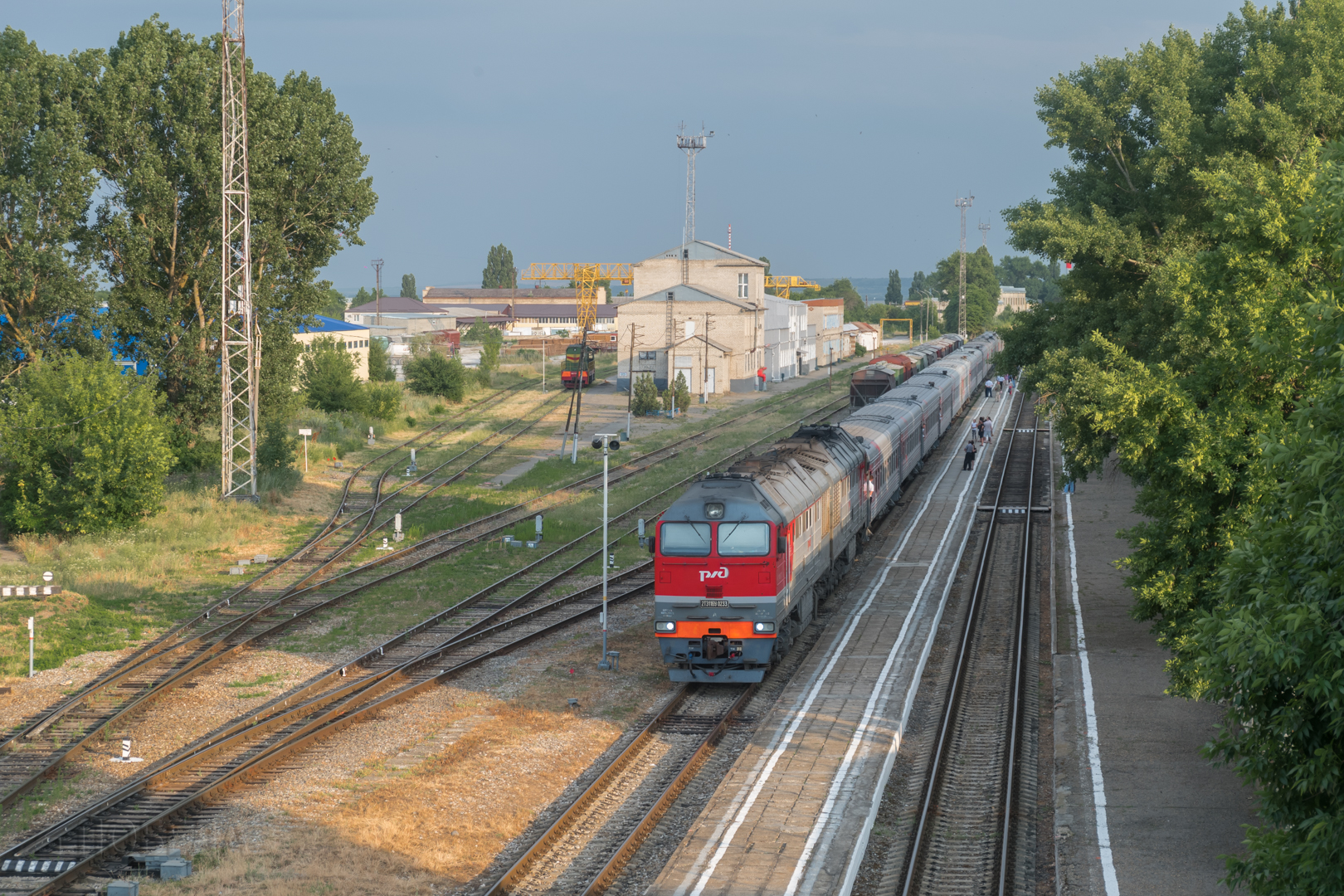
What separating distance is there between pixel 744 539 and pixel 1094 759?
21.6 feet

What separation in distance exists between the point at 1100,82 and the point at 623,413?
132 feet

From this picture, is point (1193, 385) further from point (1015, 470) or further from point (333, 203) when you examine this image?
point (333, 203)

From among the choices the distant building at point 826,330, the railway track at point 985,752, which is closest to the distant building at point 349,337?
the distant building at point 826,330

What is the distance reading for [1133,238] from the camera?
102ft

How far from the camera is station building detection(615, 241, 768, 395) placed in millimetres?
77000

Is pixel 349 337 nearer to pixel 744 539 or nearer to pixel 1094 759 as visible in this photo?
pixel 744 539

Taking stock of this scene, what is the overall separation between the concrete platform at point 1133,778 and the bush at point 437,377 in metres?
51.7

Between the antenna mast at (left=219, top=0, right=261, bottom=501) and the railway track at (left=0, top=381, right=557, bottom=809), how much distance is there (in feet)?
12.2

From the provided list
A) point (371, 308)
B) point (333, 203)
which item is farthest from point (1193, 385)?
point (371, 308)

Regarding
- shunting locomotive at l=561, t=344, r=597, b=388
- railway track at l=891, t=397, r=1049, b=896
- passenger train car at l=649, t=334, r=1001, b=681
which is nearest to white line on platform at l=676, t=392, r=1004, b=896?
passenger train car at l=649, t=334, r=1001, b=681

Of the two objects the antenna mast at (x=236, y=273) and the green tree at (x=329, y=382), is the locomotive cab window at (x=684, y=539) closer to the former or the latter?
the antenna mast at (x=236, y=273)

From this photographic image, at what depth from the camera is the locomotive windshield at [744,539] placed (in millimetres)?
20000

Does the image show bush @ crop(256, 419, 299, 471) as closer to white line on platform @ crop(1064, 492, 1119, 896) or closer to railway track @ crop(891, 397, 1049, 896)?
railway track @ crop(891, 397, 1049, 896)

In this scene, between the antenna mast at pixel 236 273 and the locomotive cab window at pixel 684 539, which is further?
the antenna mast at pixel 236 273
